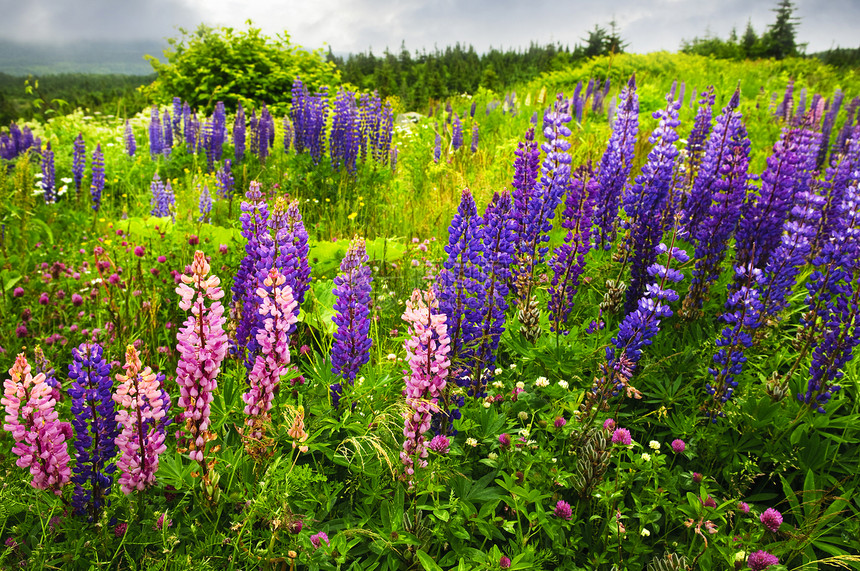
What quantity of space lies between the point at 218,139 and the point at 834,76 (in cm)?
1876

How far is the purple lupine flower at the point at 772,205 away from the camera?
2807mm

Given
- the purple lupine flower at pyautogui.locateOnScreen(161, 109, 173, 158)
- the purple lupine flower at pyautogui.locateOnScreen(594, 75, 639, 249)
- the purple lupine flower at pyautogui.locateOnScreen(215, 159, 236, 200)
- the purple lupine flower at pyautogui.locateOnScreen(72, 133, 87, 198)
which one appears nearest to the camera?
the purple lupine flower at pyautogui.locateOnScreen(594, 75, 639, 249)

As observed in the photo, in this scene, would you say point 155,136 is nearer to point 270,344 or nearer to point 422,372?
point 270,344

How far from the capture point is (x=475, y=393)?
227cm

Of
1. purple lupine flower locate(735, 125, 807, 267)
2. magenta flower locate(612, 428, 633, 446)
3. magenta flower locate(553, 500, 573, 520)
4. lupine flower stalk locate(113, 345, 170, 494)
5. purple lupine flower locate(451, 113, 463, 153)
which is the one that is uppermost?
purple lupine flower locate(451, 113, 463, 153)

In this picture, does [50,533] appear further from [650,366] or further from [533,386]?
[650,366]

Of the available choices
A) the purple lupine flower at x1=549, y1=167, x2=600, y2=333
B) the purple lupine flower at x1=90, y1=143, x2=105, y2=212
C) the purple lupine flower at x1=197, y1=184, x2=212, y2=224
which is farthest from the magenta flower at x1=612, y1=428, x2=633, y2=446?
the purple lupine flower at x1=90, y1=143, x2=105, y2=212

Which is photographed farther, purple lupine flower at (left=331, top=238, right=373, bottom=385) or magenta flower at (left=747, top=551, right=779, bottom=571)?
purple lupine flower at (left=331, top=238, right=373, bottom=385)

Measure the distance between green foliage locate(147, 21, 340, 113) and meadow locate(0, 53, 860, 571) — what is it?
766 centimetres

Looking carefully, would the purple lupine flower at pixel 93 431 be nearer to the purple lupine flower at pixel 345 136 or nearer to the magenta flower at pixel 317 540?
the magenta flower at pixel 317 540

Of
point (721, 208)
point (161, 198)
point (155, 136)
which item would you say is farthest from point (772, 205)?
point (155, 136)

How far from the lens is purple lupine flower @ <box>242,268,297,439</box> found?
5.25 ft

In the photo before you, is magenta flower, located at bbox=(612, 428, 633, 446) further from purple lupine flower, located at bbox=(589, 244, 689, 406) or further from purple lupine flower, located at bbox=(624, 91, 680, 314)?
purple lupine flower, located at bbox=(624, 91, 680, 314)

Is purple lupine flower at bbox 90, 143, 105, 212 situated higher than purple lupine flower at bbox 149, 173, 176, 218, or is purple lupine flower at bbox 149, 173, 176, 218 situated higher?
purple lupine flower at bbox 90, 143, 105, 212
